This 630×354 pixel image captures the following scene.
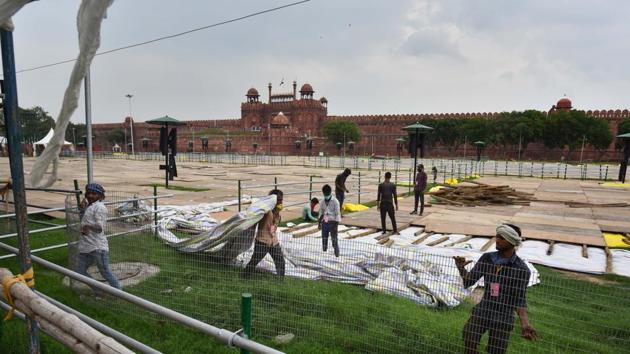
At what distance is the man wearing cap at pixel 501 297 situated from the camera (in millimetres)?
3338

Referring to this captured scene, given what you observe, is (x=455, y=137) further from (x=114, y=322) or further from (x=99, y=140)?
(x=99, y=140)

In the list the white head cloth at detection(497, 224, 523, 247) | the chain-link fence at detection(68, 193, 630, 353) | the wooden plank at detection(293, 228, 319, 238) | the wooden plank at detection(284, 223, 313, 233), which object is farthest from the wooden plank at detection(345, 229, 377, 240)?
the white head cloth at detection(497, 224, 523, 247)

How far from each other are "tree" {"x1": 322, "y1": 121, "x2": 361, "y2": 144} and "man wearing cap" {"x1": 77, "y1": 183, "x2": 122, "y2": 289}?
74776 millimetres

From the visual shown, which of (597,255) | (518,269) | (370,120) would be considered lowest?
(597,255)

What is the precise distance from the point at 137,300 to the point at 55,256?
5.68 metres

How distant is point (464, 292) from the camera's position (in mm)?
5363

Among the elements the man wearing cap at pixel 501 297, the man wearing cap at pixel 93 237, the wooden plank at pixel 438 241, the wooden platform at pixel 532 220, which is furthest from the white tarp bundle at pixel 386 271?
the wooden platform at pixel 532 220

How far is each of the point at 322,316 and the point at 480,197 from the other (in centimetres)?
1263

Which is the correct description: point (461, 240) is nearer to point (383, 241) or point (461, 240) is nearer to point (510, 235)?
point (383, 241)

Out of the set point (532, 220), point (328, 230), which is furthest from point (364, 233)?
point (532, 220)

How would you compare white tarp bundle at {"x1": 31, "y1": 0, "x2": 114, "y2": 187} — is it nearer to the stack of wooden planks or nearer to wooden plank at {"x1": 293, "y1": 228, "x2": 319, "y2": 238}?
wooden plank at {"x1": 293, "y1": 228, "x2": 319, "y2": 238}

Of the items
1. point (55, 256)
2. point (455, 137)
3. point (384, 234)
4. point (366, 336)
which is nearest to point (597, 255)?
point (384, 234)

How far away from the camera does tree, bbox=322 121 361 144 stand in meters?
79.4

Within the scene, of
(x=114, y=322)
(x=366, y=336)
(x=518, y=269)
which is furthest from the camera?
(x=114, y=322)
